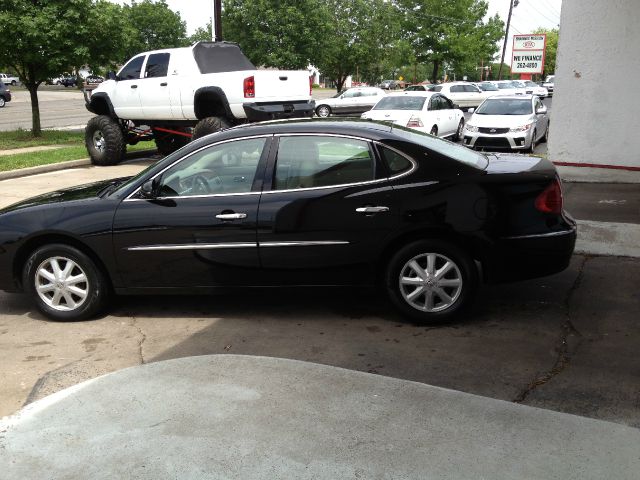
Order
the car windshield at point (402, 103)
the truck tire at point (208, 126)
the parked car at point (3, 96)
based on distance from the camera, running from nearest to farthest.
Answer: the truck tire at point (208, 126) < the car windshield at point (402, 103) < the parked car at point (3, 96)

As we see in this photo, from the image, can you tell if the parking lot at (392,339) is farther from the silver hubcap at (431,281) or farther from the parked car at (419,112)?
the parked car at (419,112)

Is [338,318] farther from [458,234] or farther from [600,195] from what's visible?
[600,195]

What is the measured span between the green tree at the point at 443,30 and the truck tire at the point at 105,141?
38.6 metres

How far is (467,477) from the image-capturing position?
3.11 meters

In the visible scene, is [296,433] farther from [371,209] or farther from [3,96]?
[3,96]

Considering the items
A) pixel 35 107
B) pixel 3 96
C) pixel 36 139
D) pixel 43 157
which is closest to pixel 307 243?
pixel 43 157

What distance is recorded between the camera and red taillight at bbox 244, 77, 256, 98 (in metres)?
12.9

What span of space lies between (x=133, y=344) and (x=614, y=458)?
133 inches

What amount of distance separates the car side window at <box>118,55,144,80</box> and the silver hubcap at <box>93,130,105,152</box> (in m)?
1.34

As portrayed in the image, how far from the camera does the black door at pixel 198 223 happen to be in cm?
521

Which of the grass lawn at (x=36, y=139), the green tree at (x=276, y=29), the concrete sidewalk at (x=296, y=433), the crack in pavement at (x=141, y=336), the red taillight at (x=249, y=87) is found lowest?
the crack in pavement at (x=141, y=336)

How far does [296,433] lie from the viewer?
140 inches

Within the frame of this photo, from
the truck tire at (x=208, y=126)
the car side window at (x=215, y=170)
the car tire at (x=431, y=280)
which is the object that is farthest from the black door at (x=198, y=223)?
the truck tire at (x=208, y=126)

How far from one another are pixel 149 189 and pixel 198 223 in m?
0.52
